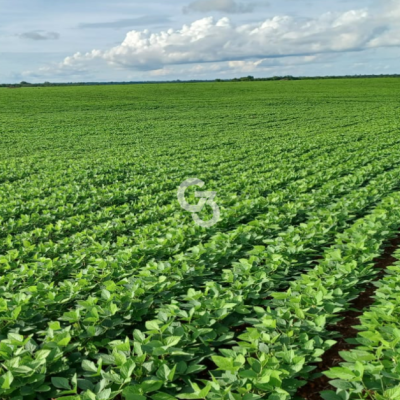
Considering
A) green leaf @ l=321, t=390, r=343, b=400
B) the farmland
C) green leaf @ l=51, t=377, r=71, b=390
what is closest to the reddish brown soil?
the farmland

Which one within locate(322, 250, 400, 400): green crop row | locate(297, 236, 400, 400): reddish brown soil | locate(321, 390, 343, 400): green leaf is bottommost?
locate(297, 236, 400, 400): reddish brown soil

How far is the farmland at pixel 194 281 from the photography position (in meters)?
3.03

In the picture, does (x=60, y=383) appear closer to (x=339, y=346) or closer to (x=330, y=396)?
(x=330, y=396)

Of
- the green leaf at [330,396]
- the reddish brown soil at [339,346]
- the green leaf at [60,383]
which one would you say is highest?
the green leaf at [60,383]

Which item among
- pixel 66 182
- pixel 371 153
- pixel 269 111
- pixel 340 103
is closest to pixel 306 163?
pixel 371 153

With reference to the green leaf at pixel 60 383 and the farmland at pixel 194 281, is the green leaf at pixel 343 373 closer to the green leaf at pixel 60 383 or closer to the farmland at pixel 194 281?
the farmland at pixel 194 281

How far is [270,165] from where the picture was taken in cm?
1378

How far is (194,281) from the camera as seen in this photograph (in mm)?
5055

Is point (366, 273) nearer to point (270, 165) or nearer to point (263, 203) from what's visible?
point (263, 203)

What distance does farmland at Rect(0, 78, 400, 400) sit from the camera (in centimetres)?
303
